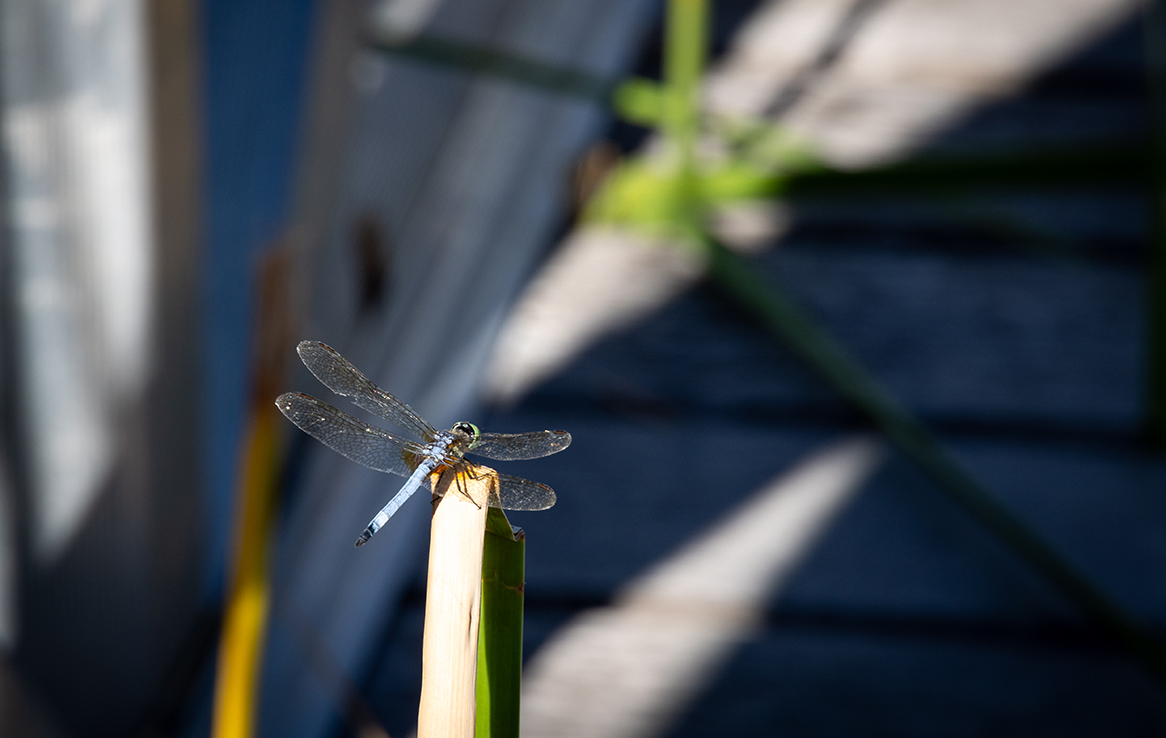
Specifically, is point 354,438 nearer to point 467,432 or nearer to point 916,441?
point 467,432

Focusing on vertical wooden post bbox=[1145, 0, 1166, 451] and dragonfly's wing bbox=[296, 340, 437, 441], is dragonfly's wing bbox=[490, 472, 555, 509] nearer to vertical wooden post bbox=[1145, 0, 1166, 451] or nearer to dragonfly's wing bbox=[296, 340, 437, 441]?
dragonfly's wing bbox=[296, 340, 437, 441]

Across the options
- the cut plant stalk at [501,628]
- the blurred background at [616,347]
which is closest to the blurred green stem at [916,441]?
the blurred background at [616,347]

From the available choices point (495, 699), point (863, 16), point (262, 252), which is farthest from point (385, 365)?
point (863, 16)

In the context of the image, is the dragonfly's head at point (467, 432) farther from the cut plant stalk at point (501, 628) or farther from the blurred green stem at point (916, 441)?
the blurred green stem at point (916, 441)

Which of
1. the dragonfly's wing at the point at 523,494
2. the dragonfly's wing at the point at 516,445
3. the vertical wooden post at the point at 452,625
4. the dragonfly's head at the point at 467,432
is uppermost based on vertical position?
the dragonfly's wing at the point at 516,445

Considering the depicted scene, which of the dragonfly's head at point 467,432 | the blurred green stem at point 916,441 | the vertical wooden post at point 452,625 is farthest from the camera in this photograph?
the blurred green stem at point 916,441

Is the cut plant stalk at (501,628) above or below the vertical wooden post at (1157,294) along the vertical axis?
below

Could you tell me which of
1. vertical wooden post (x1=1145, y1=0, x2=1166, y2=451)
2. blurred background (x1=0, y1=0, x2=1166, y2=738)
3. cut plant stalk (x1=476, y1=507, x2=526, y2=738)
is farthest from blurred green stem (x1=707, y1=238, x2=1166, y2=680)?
cut plant stalk (x1=476, y1=507, x2=526, y2=738)
